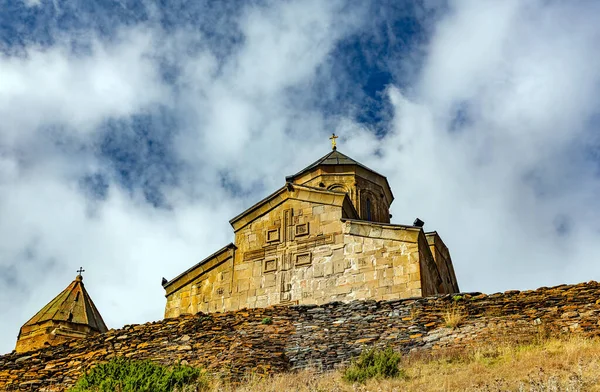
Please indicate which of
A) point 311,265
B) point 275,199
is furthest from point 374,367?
point 275,199

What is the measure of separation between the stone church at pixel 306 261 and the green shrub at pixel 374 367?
4784mm

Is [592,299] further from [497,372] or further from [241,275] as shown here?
[241,275]

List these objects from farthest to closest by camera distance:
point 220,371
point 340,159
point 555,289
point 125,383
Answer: point 340,159
point 555,289
point 220,371
point 125,383

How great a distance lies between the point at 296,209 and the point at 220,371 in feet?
23.9

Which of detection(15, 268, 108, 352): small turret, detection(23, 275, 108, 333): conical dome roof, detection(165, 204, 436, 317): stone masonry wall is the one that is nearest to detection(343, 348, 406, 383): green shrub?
detection(165, 204, 436, 317): stone masonry wall

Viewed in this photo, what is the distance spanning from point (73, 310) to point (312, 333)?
9.89 metres

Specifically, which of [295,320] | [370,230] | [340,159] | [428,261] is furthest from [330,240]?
[340,159]

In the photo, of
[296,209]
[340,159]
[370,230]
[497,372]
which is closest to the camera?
[497,372]

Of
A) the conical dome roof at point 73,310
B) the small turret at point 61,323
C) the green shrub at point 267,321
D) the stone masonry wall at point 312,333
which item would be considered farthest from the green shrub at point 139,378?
the conical dome roof at point 73,310

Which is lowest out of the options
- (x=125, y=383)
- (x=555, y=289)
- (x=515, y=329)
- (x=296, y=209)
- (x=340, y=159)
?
(x=125, y=383)

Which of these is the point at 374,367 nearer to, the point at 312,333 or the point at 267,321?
the point at 312,333

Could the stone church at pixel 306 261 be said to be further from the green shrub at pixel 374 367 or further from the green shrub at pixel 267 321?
the green shrub at pixel 374 367

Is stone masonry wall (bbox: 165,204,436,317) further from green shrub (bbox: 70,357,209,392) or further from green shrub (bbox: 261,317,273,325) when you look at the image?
green shrub (bbox: 70,357,209,392)

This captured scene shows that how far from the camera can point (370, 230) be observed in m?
16.8
